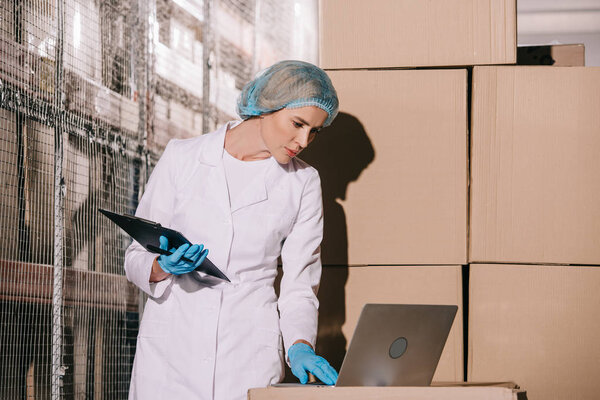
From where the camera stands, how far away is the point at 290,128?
1.53 metres

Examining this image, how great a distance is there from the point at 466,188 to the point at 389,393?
0.81 meters

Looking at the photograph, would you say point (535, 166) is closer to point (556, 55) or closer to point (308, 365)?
point (556, 55)

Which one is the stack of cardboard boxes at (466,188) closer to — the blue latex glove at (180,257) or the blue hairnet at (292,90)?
the blue hairnet at (292,90)

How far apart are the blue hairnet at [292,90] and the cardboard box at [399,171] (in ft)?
0.74

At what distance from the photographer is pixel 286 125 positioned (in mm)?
1532

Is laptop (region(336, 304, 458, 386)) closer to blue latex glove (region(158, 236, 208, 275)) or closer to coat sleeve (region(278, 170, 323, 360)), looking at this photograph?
coat sleeve (region(278, 170, 323, 360))

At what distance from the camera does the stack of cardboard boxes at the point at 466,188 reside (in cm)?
167

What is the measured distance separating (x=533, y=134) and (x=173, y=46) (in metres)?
1.68

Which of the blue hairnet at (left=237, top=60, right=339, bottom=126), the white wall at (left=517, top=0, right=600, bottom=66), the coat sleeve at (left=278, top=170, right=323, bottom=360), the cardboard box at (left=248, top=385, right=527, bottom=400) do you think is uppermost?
the white wall at (left=517, top=0, right=600, bottom=66)

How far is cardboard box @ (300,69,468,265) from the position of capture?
173cm

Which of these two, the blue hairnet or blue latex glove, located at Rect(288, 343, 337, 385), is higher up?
the blue hairnet

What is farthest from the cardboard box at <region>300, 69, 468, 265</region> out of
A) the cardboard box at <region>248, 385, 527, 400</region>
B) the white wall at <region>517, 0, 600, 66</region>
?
the white wall at <region>517, 0, 600, 66</region>

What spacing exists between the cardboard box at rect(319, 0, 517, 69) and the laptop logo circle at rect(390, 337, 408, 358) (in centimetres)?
85

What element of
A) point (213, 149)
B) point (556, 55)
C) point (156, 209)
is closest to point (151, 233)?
point (156, 209)
